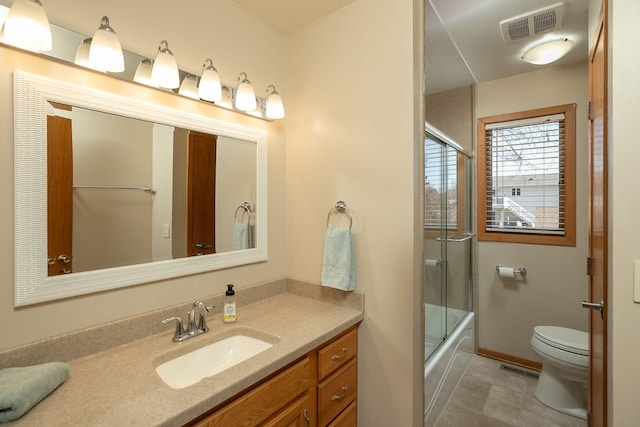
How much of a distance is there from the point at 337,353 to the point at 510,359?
7.11 ft

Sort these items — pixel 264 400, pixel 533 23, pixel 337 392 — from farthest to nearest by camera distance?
1. pixel 533 23
2. pixel 337 392
3. pixel 264 400

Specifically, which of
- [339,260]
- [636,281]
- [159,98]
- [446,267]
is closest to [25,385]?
[159,98]

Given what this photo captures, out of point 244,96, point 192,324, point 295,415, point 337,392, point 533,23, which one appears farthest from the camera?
point 533,23

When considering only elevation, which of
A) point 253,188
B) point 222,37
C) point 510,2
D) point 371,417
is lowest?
point 371,417

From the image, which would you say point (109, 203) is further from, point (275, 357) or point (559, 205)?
point (559, 205)

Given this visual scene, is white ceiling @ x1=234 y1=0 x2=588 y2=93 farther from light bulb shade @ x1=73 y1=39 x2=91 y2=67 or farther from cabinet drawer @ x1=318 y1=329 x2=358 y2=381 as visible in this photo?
cabinet drawer @ x1=318 y1=329 x2=358 y2=381

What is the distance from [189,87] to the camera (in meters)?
1.42

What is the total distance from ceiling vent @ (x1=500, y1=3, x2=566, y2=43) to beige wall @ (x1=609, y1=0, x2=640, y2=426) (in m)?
0.97

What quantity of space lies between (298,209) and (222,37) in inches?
40.1

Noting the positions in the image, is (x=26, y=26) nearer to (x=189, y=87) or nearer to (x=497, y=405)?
(x=189, y=87)

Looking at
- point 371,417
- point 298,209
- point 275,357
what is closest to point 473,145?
point 298,209

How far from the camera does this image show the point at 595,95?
4.82ft

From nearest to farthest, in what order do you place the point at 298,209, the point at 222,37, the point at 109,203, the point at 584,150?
1. the point at 109,203
2. the point at 222,37
3. the point at 298,209
4. the point at 584,150

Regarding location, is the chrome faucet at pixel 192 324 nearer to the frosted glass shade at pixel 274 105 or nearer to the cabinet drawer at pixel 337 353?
the cabinet drawer at pixel 337 353
